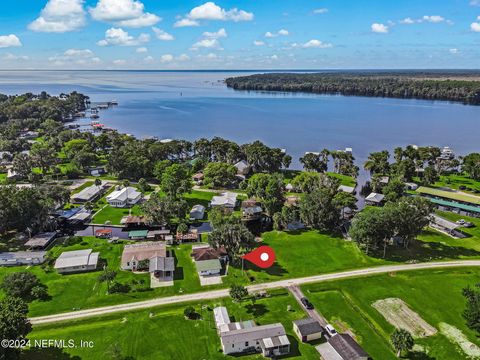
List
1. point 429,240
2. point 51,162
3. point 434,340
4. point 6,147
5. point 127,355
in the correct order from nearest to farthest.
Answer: point 127,355, point 434,340, point 429,240, point 51,162, point 6,147

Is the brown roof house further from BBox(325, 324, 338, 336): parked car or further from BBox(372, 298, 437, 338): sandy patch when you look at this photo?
BBox(372, 298, 437, 338): sandy patch

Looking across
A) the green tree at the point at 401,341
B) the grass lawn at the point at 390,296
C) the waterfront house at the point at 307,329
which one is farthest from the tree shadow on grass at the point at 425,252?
the waterfront house at the point at 307,329

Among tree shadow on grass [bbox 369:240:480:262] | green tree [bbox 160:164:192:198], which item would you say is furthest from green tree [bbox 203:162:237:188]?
tree shadow on grass [bbox 369:240:480:262]

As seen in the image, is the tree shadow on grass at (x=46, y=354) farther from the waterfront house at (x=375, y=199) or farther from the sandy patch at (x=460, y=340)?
the waterfront house at (x=375, y=199)

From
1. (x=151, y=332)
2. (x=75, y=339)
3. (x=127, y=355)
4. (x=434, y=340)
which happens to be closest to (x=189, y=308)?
(x=151, y=332)

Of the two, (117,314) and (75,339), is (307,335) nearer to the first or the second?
(117,314)

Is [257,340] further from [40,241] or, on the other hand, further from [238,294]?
[40,241]
